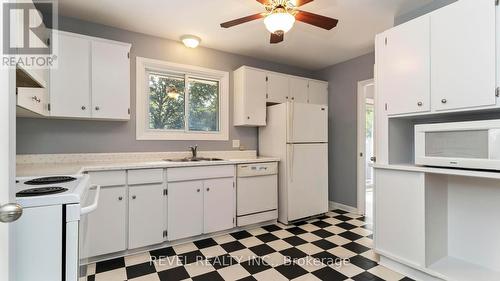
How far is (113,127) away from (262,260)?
84.8 inches

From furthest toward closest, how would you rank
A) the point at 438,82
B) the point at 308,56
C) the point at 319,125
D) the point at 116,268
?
the point at 308,56 < the point at 319,125 < the point at 116,268 < the point at 438,82

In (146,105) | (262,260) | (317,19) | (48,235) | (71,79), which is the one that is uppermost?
(317,19)

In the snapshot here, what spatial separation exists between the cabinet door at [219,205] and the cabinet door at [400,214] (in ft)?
5.15

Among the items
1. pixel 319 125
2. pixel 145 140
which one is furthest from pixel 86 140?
pixel 319 125

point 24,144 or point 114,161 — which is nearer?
point 24,144

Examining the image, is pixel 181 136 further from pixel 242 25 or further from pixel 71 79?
pixel 242 25

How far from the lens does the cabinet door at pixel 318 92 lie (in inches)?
157

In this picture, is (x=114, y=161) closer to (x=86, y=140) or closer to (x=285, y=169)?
(x=86, y=140)

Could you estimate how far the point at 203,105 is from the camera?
3.45 m

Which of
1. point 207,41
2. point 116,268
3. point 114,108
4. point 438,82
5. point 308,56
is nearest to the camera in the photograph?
point 438,82

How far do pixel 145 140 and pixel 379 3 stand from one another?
289cm

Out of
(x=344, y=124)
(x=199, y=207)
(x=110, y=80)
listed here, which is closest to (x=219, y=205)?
(x=199, y=207)

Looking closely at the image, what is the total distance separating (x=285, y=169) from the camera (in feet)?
10.7

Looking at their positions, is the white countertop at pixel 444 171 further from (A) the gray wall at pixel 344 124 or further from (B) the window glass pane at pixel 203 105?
(B) the window glass pane at pixel 203 105
